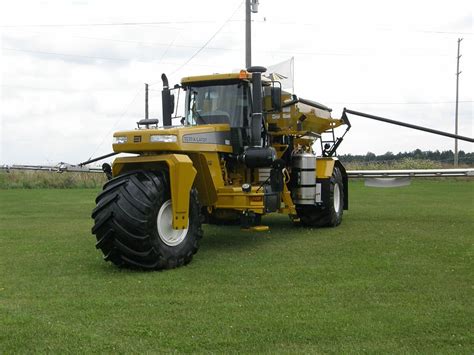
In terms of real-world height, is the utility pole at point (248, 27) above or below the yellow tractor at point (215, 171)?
above

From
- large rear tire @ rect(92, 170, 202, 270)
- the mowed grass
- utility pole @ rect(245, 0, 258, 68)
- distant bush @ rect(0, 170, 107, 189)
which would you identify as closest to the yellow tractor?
large rear tire @ rect(92, 170, 202, 270)

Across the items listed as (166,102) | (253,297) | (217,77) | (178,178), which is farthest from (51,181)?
(253,297)

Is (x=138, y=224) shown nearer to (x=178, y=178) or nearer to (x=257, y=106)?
(x=178, y=178)

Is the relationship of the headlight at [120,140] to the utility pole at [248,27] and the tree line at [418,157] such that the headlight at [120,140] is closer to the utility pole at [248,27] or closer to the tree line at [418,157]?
the utility pole at [248,27]

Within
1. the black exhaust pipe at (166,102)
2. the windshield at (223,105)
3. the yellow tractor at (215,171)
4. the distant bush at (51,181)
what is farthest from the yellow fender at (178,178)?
the distant bush at (51,181)

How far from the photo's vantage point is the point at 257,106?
368 inches

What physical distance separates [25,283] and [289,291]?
3.03 meters

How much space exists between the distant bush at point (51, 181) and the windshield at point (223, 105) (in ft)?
67.3

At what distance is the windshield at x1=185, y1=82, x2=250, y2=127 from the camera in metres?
9.83

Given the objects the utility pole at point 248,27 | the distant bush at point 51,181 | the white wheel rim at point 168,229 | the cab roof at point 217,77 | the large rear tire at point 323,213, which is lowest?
the distant bush at point 51,181

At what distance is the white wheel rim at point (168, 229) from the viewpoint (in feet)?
24.9

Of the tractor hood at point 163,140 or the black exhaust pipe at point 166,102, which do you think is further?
the black exhaust pipe at point 166,102

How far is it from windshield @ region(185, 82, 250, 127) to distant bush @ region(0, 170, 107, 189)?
67.3ft

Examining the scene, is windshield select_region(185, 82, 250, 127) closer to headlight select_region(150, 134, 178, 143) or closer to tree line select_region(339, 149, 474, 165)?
headlight select_region(150, 134, 178, 143)
